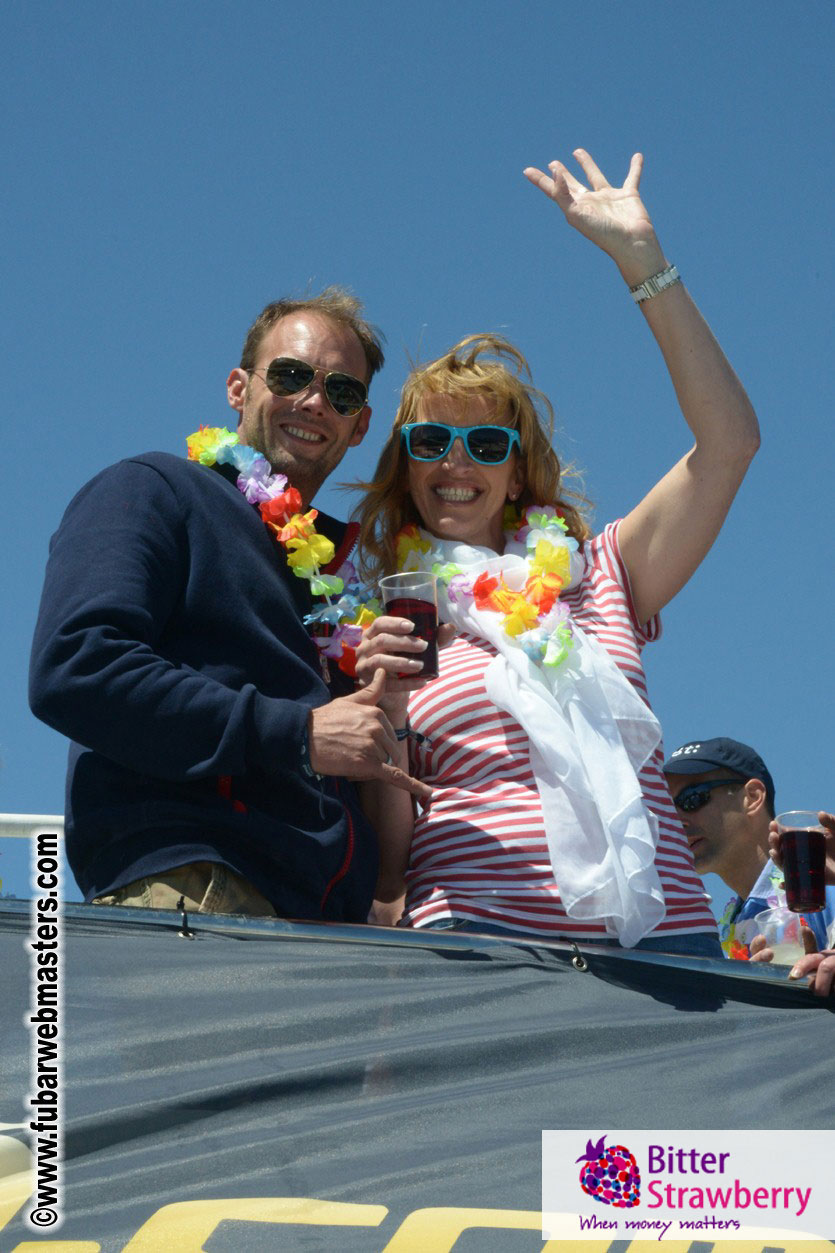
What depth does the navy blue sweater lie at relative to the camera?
315cm

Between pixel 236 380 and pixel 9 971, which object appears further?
pixel 236 380

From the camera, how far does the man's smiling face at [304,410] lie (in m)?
4.24

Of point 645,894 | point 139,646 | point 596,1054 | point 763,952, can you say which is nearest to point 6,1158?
point 596,1054

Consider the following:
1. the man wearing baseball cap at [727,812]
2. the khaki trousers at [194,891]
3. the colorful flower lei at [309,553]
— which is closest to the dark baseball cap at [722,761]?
the man wearing baseball cap at [727,812]

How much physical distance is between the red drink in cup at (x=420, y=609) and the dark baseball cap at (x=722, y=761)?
313 cm

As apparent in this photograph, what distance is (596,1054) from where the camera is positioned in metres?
2.65

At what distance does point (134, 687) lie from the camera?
10.2ft

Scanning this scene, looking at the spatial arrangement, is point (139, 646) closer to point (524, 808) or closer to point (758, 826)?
point (524, 808)

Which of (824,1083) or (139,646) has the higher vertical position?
(139,646)

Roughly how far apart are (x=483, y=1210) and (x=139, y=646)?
4.88 ft

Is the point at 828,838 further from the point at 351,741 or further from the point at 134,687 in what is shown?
the point at 134,687

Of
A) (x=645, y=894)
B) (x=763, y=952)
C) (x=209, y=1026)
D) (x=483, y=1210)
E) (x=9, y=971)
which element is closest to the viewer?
(x=483, y=1210)

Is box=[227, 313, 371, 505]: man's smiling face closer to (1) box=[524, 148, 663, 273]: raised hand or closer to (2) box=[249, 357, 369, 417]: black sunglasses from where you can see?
(2) box=[249, 357, 369, 417]: black sunglasses
